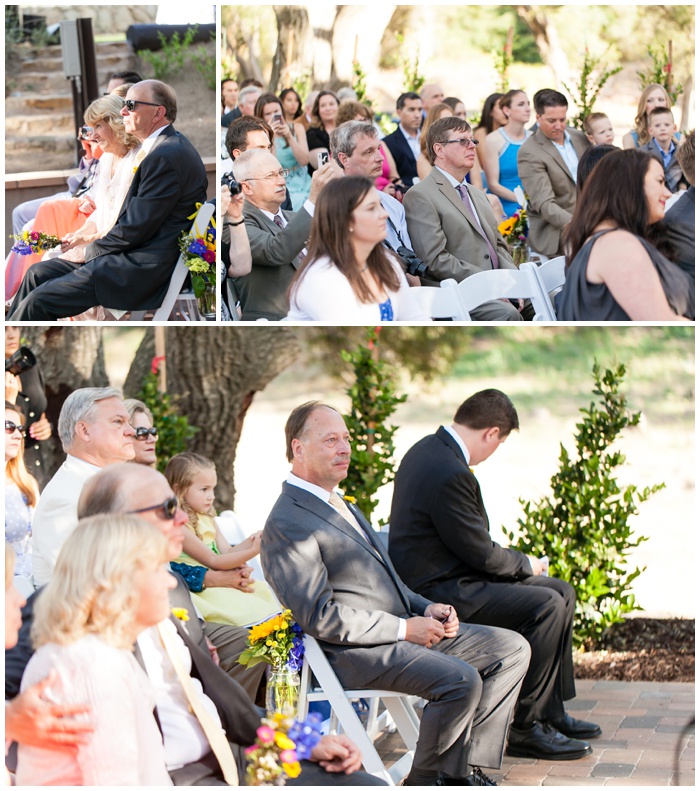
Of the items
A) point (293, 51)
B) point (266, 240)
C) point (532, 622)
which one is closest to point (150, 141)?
point (266, 240)

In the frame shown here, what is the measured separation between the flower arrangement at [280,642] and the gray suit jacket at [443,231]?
1888mm

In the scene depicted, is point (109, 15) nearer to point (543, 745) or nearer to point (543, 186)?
point (543, 186)

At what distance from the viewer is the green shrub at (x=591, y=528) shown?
17.8ft

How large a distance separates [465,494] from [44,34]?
34.9 ft

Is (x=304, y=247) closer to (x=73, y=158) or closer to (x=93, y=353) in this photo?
(x=93, y=353)

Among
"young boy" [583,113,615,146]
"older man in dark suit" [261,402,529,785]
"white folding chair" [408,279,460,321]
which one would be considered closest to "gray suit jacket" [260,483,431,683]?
"older man in dark suit" [261,402,529,785]

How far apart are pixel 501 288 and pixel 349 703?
6.36 ft

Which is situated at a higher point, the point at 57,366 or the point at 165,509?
the point at 57,366

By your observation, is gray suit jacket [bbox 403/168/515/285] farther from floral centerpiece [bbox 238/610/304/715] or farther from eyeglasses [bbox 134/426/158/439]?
floral centerpiece [bbox 238/610/304/715]

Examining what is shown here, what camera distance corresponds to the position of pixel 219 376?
22.9ft

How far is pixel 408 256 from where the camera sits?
458 cm

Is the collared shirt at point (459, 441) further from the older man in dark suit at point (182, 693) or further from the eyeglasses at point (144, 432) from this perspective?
the older man in dark suit at point (182, 693)

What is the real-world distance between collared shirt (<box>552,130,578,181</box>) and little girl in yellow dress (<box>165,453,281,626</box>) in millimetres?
3072

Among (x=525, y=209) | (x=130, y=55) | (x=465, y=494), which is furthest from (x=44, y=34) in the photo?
(x=465, y=494)
